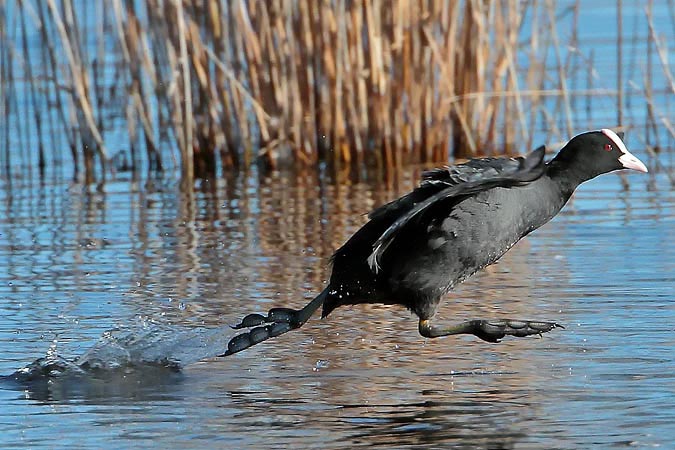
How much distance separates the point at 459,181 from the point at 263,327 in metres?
0.95

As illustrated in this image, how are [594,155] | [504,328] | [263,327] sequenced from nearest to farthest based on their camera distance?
[504,328], [263,327], [594,155]

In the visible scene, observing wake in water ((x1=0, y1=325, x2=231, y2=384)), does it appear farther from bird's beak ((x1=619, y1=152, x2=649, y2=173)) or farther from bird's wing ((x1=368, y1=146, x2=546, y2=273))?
bird's beak ((x1=619, y1=152, x2=649, y2=173))

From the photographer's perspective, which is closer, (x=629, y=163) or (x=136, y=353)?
(x=136, y=353)

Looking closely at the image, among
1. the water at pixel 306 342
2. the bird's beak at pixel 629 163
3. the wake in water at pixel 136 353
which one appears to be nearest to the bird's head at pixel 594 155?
the bird's beak at pixel 629 163

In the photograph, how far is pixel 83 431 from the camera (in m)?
4.23

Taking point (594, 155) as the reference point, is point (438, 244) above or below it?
below

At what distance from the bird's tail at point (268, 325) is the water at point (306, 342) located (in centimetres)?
9

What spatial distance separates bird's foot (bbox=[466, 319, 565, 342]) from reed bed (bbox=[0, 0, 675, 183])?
4186 mm

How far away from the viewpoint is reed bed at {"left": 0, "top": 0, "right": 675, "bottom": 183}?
9.34 metres

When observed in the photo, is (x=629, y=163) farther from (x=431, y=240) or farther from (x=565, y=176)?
(x=431, y=240)

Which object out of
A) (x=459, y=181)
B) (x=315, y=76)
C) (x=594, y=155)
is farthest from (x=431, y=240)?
(x=315, y=76)

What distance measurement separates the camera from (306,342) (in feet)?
18.0

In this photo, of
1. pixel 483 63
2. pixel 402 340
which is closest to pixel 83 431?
pixel 402 340

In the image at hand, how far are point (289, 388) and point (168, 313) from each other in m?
1.42
